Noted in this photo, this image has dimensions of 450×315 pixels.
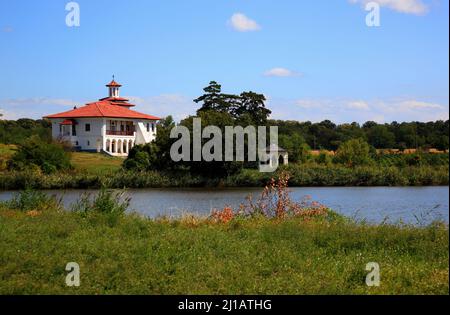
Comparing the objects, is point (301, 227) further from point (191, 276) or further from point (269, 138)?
point (269, 138)

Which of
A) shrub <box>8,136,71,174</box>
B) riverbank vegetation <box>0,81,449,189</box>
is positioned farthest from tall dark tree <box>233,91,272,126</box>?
shrub <box>8,136,71,174</box>

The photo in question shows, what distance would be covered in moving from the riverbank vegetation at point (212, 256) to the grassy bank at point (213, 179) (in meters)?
30.3

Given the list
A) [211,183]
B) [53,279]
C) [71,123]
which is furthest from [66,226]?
[71,123]

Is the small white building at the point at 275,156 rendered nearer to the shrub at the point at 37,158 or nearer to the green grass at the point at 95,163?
the green grass at the point at 95,163

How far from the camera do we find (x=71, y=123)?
2840 inches

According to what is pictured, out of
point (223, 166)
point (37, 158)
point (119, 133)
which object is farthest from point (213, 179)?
point (119, 133)

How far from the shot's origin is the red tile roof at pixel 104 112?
238 feet

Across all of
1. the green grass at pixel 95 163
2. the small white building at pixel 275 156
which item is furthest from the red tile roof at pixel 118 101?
the small white building at pixel 275 156

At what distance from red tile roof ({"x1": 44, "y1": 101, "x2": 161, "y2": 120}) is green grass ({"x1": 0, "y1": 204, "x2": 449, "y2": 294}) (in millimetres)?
59159

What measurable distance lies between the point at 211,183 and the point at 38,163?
13273 millimetres

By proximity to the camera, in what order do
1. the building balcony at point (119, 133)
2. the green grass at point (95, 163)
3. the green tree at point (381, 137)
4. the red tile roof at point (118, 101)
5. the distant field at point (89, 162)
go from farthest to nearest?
1. the red tile roof at point (118, 101)
2. the building balcony at point (119, 133)
3. the green tree at point (381, 137)
4. the green grass at point (95, 163)
5. the distant field at point (89, 162)

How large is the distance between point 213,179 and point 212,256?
124 ft

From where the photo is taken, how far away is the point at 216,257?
1095 cm

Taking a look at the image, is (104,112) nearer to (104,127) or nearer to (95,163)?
(104,127)
